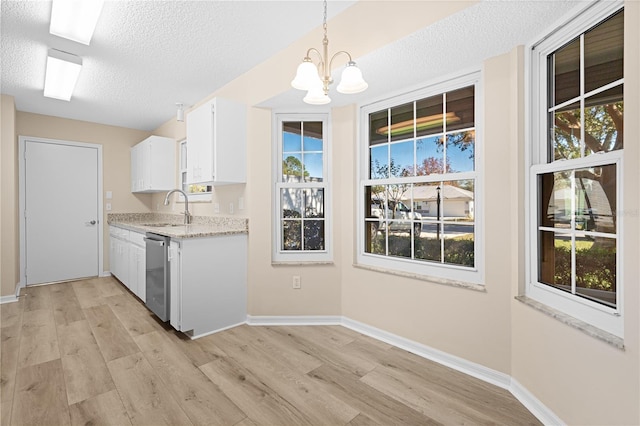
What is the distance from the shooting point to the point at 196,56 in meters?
2.74

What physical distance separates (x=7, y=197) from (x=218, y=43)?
3.26 m

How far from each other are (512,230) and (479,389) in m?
1.03

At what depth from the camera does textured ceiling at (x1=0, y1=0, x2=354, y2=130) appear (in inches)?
83.3

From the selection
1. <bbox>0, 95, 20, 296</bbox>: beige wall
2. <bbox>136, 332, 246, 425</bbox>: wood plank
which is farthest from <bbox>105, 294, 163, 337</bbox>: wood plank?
<bbox>0, 95, 20, 296</bbox>: beige wall

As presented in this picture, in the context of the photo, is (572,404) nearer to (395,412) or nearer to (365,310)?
(395,412)

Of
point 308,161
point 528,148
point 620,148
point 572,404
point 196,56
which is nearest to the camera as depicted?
point 620,148

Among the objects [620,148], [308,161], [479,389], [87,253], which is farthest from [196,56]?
[87,253]

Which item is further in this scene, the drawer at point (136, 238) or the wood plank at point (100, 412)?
the drawer at point (136, 238)

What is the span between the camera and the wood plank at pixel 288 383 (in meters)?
1.70

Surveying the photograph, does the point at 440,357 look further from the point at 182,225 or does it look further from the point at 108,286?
the point at 108,286

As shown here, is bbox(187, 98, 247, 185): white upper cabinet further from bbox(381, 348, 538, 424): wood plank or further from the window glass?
bbox(381, 348, 538, 424): wood plank

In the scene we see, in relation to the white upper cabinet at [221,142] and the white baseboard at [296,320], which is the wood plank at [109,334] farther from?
the white upper cabinet at [221,142]

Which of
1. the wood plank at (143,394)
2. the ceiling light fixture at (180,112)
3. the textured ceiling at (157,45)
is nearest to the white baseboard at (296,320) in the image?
the wood plank at (143,394)

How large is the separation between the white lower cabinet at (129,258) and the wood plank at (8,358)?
3.35 ft
